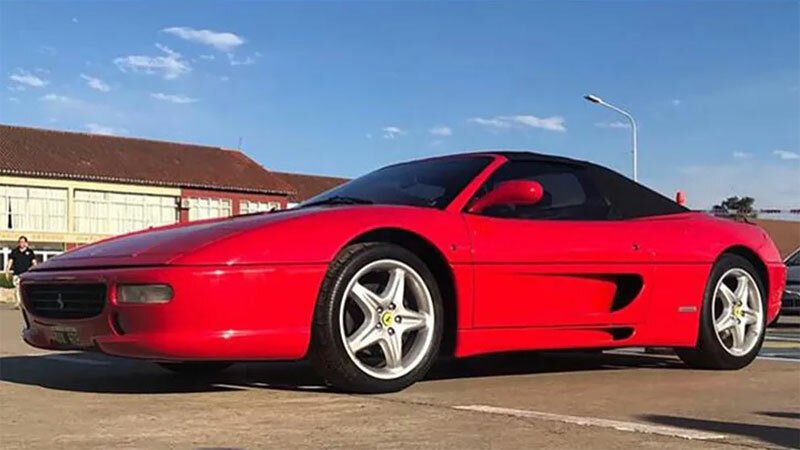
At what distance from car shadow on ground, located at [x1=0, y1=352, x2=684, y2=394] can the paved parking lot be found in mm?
13

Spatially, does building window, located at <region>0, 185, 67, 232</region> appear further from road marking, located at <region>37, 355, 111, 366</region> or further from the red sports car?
the red sports car

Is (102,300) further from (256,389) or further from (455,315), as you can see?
(455,315)

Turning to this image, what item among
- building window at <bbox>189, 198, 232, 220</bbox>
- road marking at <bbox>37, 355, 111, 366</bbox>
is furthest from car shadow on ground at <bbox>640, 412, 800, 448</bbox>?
building window at <bbox>189, 198, 232, 220</bbox>

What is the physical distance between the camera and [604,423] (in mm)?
3873

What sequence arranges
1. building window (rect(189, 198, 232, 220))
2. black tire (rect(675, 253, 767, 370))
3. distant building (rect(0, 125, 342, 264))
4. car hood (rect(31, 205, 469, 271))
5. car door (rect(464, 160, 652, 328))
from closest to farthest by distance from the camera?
1. car hood (rect(31, 205, 469, 271))
2. car door (rect(464, 160, 652, 328))
3. black tire (rect(675, 253, 767, 370))
4. distant building (rect(0, 125, 342, 264))
5. building window (rect(189, 198, 232, 220))

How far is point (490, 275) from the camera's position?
16.5ft

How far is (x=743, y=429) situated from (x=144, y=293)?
102 inches

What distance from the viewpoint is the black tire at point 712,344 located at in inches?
237

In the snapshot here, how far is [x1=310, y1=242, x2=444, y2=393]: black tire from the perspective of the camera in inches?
177

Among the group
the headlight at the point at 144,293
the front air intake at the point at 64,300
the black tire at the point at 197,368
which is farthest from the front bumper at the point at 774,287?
the front air intake at the point at 64,300

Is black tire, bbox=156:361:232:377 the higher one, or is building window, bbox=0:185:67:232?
building window, bbox=0:185:67:232

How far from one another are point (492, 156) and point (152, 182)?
54.2 metres

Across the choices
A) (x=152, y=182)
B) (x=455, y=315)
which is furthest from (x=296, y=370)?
(x=152, y=182)

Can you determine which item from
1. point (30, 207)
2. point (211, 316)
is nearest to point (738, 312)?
point (211, 316)
